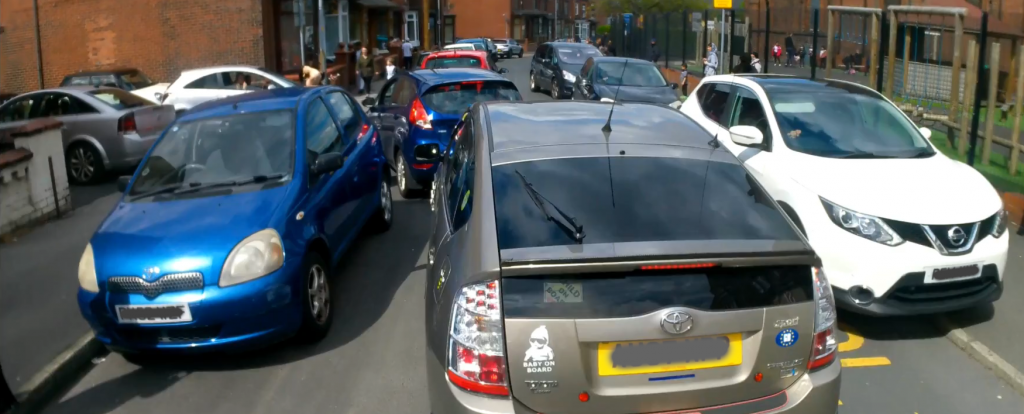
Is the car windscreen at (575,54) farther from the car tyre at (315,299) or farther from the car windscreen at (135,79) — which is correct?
the car tyre at (315,299)

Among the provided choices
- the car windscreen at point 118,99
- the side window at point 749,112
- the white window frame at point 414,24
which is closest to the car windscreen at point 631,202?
the side window at point 749,112

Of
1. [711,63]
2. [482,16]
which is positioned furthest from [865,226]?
[482,16]

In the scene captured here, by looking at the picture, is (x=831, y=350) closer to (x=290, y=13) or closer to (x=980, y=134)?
(x=980, y=134)

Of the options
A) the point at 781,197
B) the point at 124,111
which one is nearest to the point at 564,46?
the point at 124,111

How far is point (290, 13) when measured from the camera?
28.0 meters

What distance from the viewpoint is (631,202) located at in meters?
3.75

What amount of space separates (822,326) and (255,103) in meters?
5.40

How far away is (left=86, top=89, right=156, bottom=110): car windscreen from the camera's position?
1279 cm

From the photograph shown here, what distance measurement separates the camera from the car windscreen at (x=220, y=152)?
659 cm

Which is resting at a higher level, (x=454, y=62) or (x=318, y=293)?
Result: (x=454, y=62)

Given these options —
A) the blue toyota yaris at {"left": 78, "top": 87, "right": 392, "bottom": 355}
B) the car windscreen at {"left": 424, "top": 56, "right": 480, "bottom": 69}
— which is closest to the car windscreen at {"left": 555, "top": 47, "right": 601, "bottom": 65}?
the car windscreen at {"left": 424, "top": 56, "right": 480, "bottom": 69}

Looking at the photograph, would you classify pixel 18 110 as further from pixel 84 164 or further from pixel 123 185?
pixel 123 185

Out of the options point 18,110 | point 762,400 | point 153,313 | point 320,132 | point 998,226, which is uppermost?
point 320,132

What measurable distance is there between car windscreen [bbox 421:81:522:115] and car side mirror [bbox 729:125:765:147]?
4064 mm
